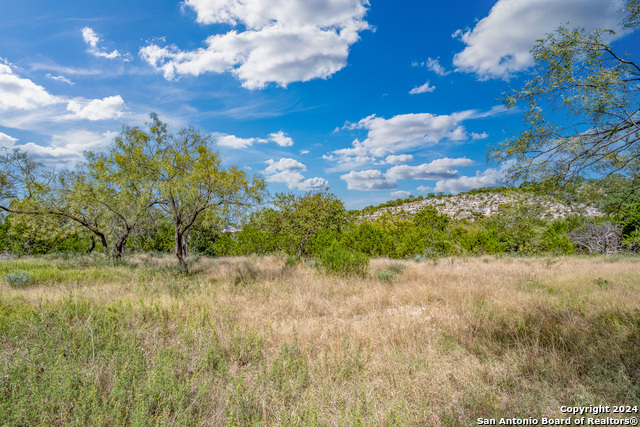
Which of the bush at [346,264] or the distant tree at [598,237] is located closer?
the bush at [346,264]

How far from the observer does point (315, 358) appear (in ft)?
13.1

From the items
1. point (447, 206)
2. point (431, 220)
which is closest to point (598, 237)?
point (431, 220)

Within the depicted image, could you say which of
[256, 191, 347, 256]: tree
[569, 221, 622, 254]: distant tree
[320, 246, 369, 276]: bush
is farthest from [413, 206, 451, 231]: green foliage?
[320, 246, 369, 276]: bush

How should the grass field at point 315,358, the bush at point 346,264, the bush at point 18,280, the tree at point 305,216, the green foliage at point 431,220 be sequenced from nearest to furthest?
the grass field at point 315,358
the bush at point 18,280
the bush at point 346,264
the tree at point 305,216
the green foliage at point 431,220

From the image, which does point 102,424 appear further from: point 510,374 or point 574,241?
point 574,241

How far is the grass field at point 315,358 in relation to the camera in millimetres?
2758

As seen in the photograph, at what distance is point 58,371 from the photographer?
314 centimetres

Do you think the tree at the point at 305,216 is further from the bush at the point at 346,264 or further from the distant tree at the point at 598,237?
the distant tree at the point at 598,237

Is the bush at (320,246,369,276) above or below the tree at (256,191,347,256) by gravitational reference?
below

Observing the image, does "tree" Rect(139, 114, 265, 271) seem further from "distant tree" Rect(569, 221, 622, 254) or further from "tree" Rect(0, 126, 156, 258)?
"distant tree" Rect(569, 221, 622, 254)

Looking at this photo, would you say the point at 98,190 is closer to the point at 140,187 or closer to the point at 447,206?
the point at 140,187

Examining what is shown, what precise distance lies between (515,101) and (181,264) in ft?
36.6

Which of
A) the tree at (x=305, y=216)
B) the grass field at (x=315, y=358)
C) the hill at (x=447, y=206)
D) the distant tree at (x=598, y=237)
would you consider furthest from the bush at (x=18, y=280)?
the hill at (x=447, y=206)

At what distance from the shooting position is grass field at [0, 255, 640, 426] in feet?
9.05
